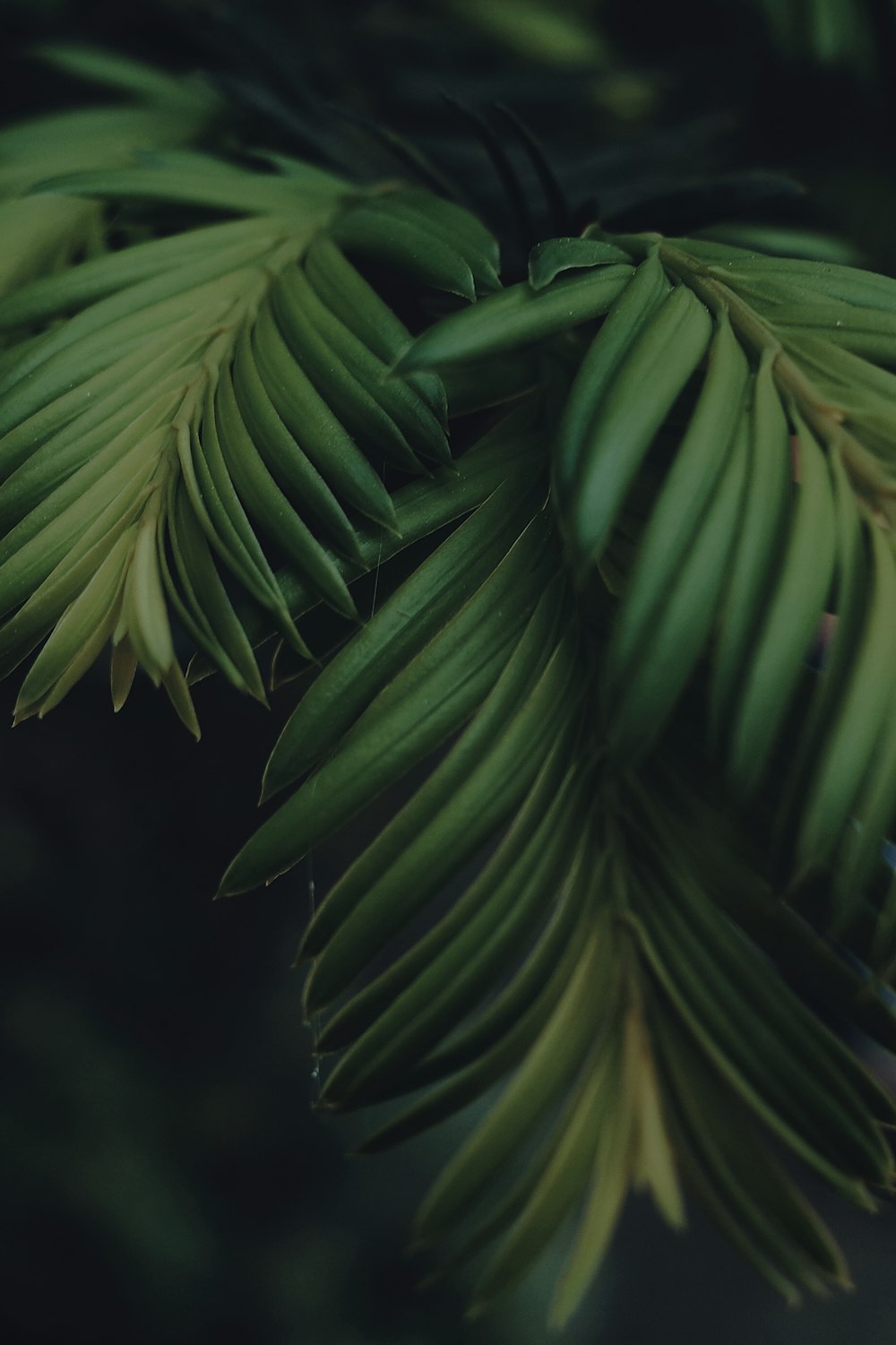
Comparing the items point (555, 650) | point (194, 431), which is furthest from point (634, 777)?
point (194, 431)

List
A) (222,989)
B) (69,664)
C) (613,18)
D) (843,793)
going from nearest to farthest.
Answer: (843,793) < (69,664) < (222,989) < (613,18)

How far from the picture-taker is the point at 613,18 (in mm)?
925

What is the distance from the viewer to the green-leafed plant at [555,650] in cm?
35

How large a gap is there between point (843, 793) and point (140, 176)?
0.50 metres

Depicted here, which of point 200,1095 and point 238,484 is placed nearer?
point 238,484

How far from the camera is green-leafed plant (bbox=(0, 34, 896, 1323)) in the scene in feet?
1.15

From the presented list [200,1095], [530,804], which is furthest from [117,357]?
[200,1095]

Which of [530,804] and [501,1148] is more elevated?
[530,804]

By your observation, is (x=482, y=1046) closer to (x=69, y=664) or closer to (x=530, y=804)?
(x=530, y=804)

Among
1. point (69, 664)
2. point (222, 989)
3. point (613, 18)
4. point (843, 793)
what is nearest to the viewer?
point (843, 793)

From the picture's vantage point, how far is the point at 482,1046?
15.9 inches

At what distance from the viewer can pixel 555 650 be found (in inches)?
17.1

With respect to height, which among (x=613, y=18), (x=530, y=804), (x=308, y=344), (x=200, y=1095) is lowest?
(x=200, y=1095)

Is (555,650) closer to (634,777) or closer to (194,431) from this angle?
(634,777)
